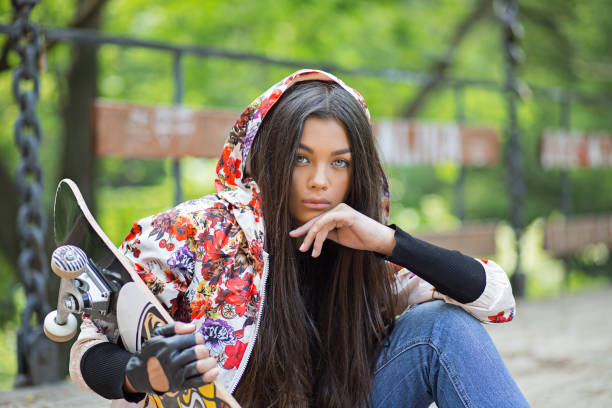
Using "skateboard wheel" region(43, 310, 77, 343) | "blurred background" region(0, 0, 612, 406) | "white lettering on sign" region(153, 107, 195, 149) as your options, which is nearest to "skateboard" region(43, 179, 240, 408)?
"skateboard wheel" region(43, 310, 77, 343)

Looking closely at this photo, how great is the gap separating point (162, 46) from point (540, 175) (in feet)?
26.4

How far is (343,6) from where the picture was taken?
6527 millimetres

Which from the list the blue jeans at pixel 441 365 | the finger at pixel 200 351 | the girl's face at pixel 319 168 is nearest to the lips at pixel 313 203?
the girl's face at pixel 319 168

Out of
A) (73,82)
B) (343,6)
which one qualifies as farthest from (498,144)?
(73,82)

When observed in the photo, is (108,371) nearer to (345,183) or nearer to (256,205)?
(256,205)

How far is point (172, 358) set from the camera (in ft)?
4.01

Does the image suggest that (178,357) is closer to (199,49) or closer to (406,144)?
(199,49)

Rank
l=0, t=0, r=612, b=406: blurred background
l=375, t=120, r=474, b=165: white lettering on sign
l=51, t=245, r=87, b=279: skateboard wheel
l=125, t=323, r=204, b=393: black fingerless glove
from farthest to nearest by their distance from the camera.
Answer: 1. l=375, t=120, r=474, b=165: white lettering on sign
2. l=0, t=0, r=612, b=406: blurred background
3. l=51, t=245, r=87, b=279: skateboard wheel
4. l=125, t=323, r=204, b=393: black fingerless glove

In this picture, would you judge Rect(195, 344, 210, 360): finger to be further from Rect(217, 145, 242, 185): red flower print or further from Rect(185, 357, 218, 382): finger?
Rect(217, 145, 242, 185): red flower print

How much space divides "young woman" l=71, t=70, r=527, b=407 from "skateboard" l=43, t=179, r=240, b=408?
0.25 feet

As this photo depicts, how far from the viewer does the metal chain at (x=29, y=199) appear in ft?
9.20

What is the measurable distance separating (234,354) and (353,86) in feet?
22.2

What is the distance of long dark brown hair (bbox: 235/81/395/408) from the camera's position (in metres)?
1.68

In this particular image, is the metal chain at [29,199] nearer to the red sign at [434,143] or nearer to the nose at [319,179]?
the nose at [319,179]
